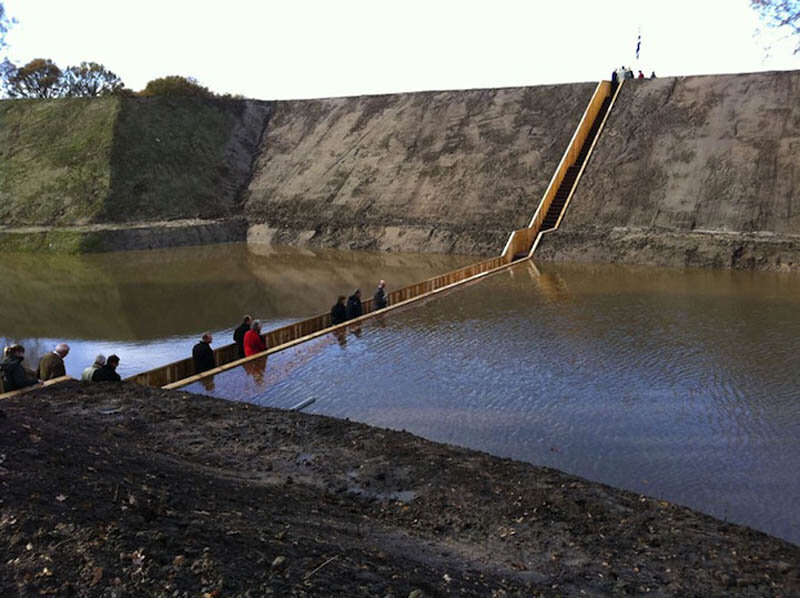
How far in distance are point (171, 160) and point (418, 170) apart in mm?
14024

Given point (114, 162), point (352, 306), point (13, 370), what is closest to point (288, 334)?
point (352, 306)

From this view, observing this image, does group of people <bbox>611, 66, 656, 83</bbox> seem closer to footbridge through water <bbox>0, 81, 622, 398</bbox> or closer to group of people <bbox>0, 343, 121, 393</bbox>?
footbridge through water <bbox>0, 81, 622, 398</bbox>

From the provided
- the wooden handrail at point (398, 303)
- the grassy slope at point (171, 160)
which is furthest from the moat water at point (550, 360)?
the grassy slope at point (171, 160)

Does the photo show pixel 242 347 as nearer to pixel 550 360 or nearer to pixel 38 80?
pixel 550 360

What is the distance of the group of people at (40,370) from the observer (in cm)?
965

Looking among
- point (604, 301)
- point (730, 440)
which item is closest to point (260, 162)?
point (604, 301)

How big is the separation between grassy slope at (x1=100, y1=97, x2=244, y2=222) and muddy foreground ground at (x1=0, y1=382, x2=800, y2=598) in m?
28.3

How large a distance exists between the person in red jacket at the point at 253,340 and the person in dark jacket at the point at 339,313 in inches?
115

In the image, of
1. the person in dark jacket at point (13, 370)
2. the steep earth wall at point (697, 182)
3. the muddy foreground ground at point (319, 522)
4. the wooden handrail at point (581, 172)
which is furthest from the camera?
the wooden handrail at point (581, 172)

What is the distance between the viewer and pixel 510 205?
2964 cm

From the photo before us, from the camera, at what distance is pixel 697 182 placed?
26.6m

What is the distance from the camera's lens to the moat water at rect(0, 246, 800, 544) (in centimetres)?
846

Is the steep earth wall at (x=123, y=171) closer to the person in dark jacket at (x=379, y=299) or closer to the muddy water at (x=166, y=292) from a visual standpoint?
the muddy water at (x=166, y=292)

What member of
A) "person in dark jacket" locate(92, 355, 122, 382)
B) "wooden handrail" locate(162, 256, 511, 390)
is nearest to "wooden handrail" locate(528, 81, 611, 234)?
"wooden handrail" locate(162, 256, 511, 390)
